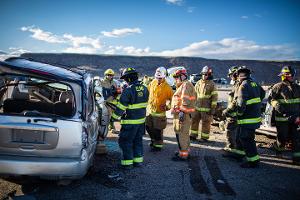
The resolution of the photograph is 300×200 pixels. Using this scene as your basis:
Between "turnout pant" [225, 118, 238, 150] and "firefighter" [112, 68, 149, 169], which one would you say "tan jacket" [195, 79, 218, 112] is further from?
"firefighter" [112, 68, 149, 169]

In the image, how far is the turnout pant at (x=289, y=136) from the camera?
5.98 m

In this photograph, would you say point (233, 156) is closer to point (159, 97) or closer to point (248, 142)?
point (248, 142)

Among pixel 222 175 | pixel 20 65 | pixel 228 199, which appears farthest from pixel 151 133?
pixel 20 65

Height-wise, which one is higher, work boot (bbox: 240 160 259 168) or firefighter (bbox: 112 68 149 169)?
firefighter (bbox: 112 68 149 169)

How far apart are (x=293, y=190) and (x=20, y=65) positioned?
480 cm

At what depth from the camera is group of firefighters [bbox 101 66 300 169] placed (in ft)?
17.6

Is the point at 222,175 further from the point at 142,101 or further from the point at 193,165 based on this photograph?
the point at 142,101

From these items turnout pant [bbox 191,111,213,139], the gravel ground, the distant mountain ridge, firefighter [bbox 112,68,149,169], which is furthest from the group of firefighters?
the distant mountain ridge

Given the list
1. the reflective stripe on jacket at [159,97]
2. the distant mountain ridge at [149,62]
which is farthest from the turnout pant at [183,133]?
the distant mountain ridge at [149,62]

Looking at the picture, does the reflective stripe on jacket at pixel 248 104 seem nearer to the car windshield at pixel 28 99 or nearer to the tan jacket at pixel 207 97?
the tan jacket at pixel 207 97

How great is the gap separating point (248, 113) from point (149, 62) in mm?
68324

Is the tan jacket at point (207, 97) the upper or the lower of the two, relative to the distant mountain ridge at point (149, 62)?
lower

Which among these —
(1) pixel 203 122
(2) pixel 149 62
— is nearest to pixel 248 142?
(1) pixel 203 122

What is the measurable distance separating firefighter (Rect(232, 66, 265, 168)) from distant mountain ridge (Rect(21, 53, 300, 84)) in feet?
209
